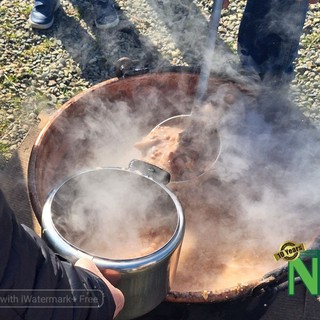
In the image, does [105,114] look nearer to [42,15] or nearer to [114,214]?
[114,214]

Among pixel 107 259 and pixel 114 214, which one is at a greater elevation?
pixel 107 259

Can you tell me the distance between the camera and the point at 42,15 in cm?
316

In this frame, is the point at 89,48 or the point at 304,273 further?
the point at 89,48

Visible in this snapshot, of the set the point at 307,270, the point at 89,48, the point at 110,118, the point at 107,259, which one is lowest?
the point at 89,48

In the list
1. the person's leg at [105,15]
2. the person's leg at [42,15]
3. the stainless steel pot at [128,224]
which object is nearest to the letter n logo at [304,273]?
the stainless steel pot at [128,224]

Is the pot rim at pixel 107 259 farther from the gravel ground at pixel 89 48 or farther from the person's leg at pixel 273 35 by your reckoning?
the person's leg at pixel 273 35

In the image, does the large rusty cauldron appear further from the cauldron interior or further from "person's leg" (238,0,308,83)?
"person's leg" (238,0,308,83)

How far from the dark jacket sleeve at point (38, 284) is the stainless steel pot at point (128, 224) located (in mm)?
96

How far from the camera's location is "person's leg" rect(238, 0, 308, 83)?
2.47 meters

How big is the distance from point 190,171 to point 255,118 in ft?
1.43

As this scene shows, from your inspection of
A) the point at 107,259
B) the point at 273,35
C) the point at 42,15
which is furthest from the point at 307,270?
the point at 42,15

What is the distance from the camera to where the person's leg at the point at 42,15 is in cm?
315

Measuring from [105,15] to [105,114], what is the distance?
1383mm

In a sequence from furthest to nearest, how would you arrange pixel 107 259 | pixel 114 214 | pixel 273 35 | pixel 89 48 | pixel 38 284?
pixel 89 48
pixel 273 35
pixel 114 214
pixel 107 259
pixel 38 284
